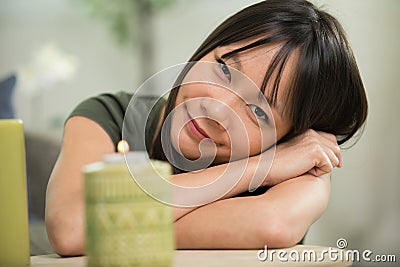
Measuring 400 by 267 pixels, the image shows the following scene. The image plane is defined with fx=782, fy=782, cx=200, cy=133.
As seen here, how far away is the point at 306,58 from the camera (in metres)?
1.29

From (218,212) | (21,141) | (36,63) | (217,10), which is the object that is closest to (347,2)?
(217,10)

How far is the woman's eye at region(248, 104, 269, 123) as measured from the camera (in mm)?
1274

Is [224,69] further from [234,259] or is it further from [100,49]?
[100,49]

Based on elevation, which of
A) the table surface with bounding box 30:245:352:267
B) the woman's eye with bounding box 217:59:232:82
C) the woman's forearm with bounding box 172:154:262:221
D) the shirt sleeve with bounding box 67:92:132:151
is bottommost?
the table surface with bounding box 30:245:352:267

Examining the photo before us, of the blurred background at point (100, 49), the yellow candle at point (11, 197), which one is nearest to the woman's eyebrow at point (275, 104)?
the yellow candle at point (11, 197)

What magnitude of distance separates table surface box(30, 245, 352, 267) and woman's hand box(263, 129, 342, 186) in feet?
0.66

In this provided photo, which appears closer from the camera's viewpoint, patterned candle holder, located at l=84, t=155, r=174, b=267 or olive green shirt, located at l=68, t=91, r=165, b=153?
patterned candle holder, located at l=84, t=155, r=174, b=267

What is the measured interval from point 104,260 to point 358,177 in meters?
2.31

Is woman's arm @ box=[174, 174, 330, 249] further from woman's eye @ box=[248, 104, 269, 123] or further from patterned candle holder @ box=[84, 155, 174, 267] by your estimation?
patterned candle holder @ box=[84, 155, 174, 267]

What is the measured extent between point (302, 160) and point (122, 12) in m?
2.48

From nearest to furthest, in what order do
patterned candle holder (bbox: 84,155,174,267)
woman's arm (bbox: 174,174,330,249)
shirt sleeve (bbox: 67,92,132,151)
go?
1. patterned candle holder (bbox: 84,155,174,267)
2. woman's arm (bbox: 174,174,330,249)
3. shirt sleeve (bbox: 67,92,132,151)

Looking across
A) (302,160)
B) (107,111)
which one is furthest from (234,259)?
(107,111)

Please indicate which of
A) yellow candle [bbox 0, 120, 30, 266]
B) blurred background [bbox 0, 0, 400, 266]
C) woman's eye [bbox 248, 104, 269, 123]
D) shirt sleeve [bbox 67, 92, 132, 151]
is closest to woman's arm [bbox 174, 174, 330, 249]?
woman's eye [bbox 248, 104, 269, 123]

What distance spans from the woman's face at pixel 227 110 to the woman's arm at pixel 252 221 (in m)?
0.15
